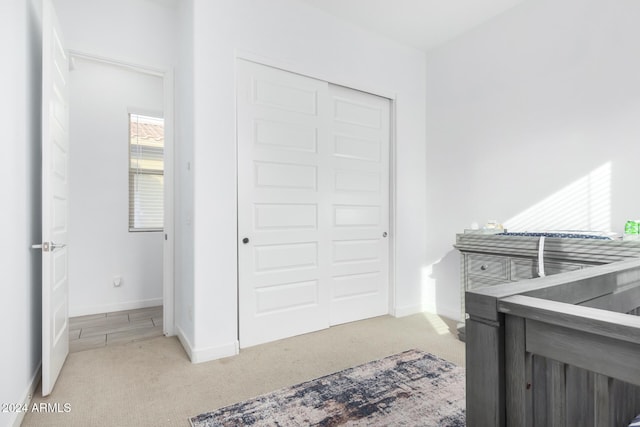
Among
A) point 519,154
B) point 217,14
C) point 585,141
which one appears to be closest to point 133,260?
point 217,14

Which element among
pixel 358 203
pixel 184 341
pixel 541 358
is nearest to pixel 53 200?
pixel 184 341

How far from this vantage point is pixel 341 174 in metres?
3.37

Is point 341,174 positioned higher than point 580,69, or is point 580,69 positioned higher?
point 580,69

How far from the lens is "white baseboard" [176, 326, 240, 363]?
2.51 m

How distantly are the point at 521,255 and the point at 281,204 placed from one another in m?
1.92

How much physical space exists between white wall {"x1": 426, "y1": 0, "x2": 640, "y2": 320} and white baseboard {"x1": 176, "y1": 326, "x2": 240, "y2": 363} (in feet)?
7.23

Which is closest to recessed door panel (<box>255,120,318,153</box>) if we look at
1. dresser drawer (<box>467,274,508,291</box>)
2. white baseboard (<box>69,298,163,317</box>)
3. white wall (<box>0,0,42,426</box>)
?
white wall (<box>0,0,42,426</box>)

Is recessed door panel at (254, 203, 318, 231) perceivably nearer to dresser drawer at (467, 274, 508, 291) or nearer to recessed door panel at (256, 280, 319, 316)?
recessed door panel at (256, 280, 319, 316)

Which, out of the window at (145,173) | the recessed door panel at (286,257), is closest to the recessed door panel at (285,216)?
the recessed door panel at (286,257)

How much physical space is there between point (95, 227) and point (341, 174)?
9.05 feet

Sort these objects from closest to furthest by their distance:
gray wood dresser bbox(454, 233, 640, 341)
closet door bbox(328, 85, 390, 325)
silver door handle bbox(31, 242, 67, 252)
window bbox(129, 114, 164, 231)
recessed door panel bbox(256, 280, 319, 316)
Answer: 1. silver door handle bbox(31, 242, 67, 252)
2. gray wood dresser bbox(454, 233, 640, 341)
3. recessed door panel bbox(256, 280, 319, 316)
4. closet door bbox(328, 85, 390, 325)
5. window bbox(129, 114, 164, 231)

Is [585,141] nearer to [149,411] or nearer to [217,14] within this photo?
[217,14]

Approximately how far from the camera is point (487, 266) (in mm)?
2885

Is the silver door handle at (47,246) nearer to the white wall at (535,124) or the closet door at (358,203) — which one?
the closet door at (358,203)
